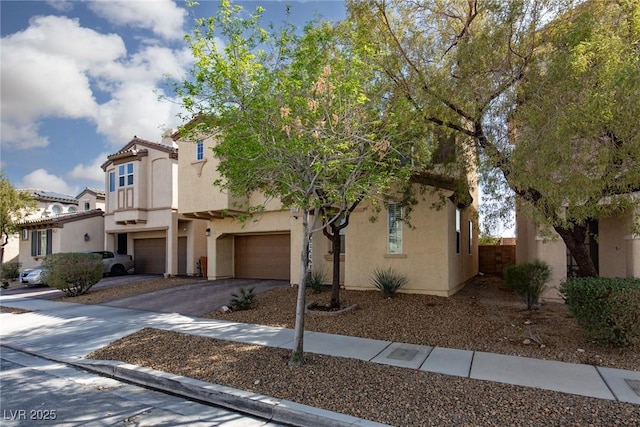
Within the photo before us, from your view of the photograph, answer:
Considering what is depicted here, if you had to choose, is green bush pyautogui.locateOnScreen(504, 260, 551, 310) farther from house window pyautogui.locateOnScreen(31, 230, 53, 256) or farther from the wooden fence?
house window pyautogui.locateOnScreen(31, 230, 53, 256)

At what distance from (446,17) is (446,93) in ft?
7.87

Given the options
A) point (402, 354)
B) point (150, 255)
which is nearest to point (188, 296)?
point (402, 354)

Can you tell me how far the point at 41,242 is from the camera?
2453 cm

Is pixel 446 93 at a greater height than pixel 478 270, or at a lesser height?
greater

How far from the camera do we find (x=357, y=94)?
6.37 metres

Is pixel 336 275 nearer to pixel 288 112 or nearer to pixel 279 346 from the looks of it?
pixel 279 346

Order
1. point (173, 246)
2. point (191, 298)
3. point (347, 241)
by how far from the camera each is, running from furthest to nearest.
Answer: point (173, 246) → point (347, 241) → point (191, 298)

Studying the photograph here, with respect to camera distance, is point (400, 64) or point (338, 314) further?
point (338, 314)

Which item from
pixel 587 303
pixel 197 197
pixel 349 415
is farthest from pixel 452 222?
pixel 197 197

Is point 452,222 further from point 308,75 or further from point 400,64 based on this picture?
point 308,75

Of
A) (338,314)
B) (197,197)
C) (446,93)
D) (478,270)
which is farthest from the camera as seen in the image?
(478,270)

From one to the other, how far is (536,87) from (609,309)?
3.86 metres

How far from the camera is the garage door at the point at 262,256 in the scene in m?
17.5

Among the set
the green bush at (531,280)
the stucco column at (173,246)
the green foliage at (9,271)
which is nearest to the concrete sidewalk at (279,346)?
the green bush at (531,280)
